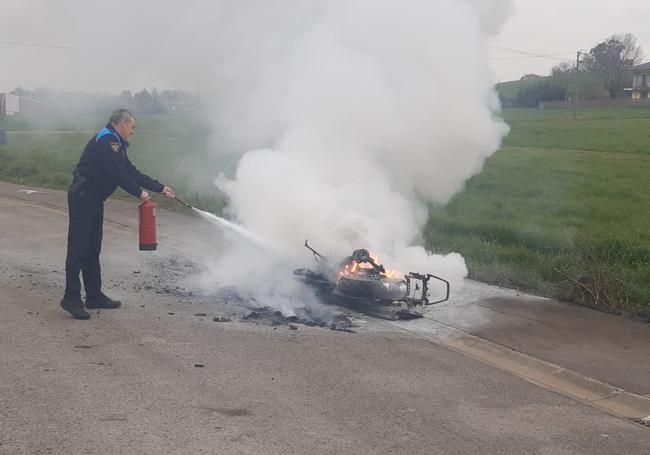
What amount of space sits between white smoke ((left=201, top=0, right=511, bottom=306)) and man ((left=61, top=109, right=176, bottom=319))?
166 centimetres

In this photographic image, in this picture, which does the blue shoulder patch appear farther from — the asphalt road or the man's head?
the asphalt road

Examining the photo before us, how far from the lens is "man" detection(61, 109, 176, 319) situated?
655cm

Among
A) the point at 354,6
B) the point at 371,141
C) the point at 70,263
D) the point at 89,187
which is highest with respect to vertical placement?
the point at 354,6

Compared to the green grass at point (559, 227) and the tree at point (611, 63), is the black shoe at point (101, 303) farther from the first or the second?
the tree at point (611, 63)

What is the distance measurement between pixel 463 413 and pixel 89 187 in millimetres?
4096

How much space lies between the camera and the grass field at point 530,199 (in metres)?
8.61

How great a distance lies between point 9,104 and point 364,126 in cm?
1059

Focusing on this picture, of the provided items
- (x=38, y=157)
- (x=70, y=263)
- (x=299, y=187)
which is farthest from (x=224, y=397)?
(x=38, y=157)

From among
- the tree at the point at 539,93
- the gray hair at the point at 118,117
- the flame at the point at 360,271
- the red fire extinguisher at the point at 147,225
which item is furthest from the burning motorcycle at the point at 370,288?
the tree at the point at 539,93

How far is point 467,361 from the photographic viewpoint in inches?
224

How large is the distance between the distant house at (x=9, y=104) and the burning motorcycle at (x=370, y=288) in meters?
10.2

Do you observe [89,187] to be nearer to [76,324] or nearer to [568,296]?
[76,324]

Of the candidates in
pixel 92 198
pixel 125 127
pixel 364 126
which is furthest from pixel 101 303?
pixel 364 126

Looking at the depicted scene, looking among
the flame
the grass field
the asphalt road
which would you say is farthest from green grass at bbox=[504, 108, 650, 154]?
the asphalt road
